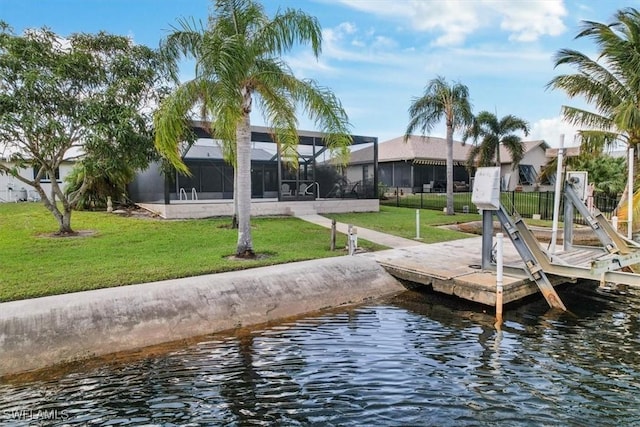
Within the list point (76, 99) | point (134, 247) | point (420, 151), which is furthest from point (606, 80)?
point (76, 99)

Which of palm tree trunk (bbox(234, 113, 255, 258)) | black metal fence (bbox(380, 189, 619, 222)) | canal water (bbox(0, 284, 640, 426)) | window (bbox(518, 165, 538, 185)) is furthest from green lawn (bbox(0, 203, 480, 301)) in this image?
window (bbox(518, 165, 538, 185))

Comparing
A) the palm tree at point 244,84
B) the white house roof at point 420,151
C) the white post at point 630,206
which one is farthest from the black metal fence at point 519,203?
the palm tree at point 244,84

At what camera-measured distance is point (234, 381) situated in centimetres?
485

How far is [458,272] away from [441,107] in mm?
12311

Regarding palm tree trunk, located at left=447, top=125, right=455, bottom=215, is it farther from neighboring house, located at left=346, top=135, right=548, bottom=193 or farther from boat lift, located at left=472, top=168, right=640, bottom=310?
boat lift, located at left=472, top=168, right=640, bottom=310

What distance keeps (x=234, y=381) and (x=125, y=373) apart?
1.41 metres

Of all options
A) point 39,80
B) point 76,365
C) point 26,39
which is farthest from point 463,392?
point 26,39

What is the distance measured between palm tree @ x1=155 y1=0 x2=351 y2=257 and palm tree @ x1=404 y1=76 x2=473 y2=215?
10355 mm

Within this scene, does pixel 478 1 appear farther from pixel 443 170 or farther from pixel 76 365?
pixel 443 170

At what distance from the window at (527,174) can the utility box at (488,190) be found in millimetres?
28011

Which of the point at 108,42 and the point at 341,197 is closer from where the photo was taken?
the point at 108,42

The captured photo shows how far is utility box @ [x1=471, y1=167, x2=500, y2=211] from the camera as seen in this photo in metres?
7.77

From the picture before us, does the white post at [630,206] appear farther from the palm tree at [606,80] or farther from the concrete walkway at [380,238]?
the concrete walkway at [380,238]

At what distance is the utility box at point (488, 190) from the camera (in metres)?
7.77
